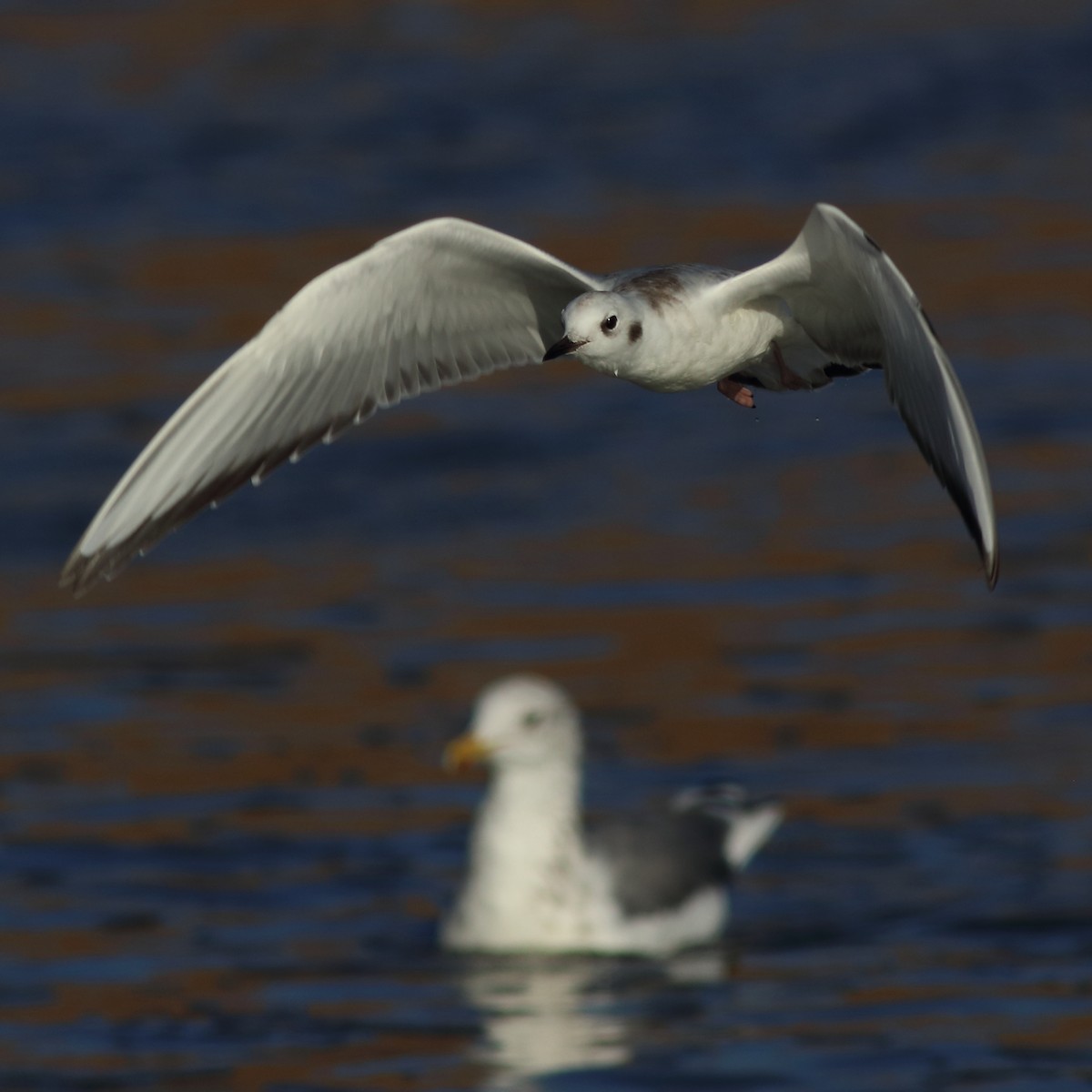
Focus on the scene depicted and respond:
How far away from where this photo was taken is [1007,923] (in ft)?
42.3

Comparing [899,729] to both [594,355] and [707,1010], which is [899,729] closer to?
[707,1010]

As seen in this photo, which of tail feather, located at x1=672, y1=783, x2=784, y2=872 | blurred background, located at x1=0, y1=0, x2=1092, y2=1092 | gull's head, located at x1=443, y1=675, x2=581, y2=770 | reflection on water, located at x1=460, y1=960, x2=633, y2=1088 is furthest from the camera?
tail feather, located at x1=672, y1=783, x2=784, y2=872

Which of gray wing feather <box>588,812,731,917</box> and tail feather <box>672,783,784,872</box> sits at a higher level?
tail feather <box>672,783,784,872</box>

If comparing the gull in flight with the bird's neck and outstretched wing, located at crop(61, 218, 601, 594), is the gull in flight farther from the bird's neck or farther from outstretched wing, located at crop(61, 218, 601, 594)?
the bird's neck

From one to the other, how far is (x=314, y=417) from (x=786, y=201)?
17339 millimetres

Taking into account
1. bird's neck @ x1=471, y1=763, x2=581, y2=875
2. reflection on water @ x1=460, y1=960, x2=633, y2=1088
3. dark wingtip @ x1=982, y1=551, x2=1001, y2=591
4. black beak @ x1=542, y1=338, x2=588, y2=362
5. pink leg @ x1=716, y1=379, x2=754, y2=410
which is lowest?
reflection on water @ x1=460, y1=960, x2=633, y2=1088

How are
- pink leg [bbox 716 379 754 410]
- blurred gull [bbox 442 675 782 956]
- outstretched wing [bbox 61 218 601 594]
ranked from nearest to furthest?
outstretched wing [bbox 61 218 601 594] → pink leg [bbox 716 379 754 410] → blurred gull [bbox 442 675 782 956]

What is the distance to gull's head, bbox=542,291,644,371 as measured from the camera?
22.1 feet

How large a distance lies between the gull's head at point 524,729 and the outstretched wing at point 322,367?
5.35m

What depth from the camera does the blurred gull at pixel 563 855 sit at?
42.1 ft

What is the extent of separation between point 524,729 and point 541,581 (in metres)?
4.77

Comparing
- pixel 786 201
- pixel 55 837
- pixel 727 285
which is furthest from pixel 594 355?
pixel 786 201

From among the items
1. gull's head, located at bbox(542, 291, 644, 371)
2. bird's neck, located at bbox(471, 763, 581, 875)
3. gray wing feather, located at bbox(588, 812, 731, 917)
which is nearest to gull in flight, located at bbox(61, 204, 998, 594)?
gull's head, located at bbox(542, 291, 644, 371)

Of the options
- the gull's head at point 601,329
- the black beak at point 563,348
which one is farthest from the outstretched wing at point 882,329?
the black beak at point 563,348
